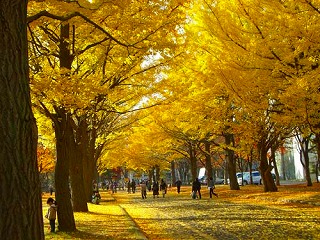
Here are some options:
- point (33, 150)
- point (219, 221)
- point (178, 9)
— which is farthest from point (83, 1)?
point (219, 221)

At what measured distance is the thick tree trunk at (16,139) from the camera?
3.64 metres

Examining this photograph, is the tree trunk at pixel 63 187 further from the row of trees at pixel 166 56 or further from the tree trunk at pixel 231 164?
the tree trunk at pixel 231 164

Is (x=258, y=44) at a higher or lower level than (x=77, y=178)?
higher

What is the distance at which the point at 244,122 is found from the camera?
20.1 m

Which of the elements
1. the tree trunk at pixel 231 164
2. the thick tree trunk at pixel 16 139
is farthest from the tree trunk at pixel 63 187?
the tree trunk at pixel 231 164

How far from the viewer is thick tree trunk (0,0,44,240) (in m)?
3.64

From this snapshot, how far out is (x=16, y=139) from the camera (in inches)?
148

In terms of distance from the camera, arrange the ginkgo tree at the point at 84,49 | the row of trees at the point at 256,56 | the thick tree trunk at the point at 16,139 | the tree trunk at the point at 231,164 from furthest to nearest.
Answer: the tree trunk at the point at 231,164
the row of trees at the point at 256,56
the ginkgo tree at the point at 84,49
the thick tree trunk at the point at 16,139

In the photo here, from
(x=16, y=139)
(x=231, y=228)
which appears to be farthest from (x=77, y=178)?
(x=16, y=139)

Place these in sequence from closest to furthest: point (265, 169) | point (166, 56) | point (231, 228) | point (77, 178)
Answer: point (231, 228) → point (166, 56) → point (77, 178) → point (265, 169)

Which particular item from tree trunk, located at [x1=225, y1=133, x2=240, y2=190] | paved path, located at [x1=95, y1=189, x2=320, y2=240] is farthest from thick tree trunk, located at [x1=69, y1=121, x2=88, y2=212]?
tree trunk, located at [x1=225, y1=133, x2=240, y2=190]

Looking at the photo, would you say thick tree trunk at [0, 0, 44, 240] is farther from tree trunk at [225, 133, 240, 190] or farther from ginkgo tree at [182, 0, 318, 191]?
tree trunk at [225, 133, 240, 190]

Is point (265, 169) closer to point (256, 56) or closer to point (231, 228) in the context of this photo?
point (231, 228)

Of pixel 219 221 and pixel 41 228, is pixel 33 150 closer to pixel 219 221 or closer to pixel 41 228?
pixel 41 228
